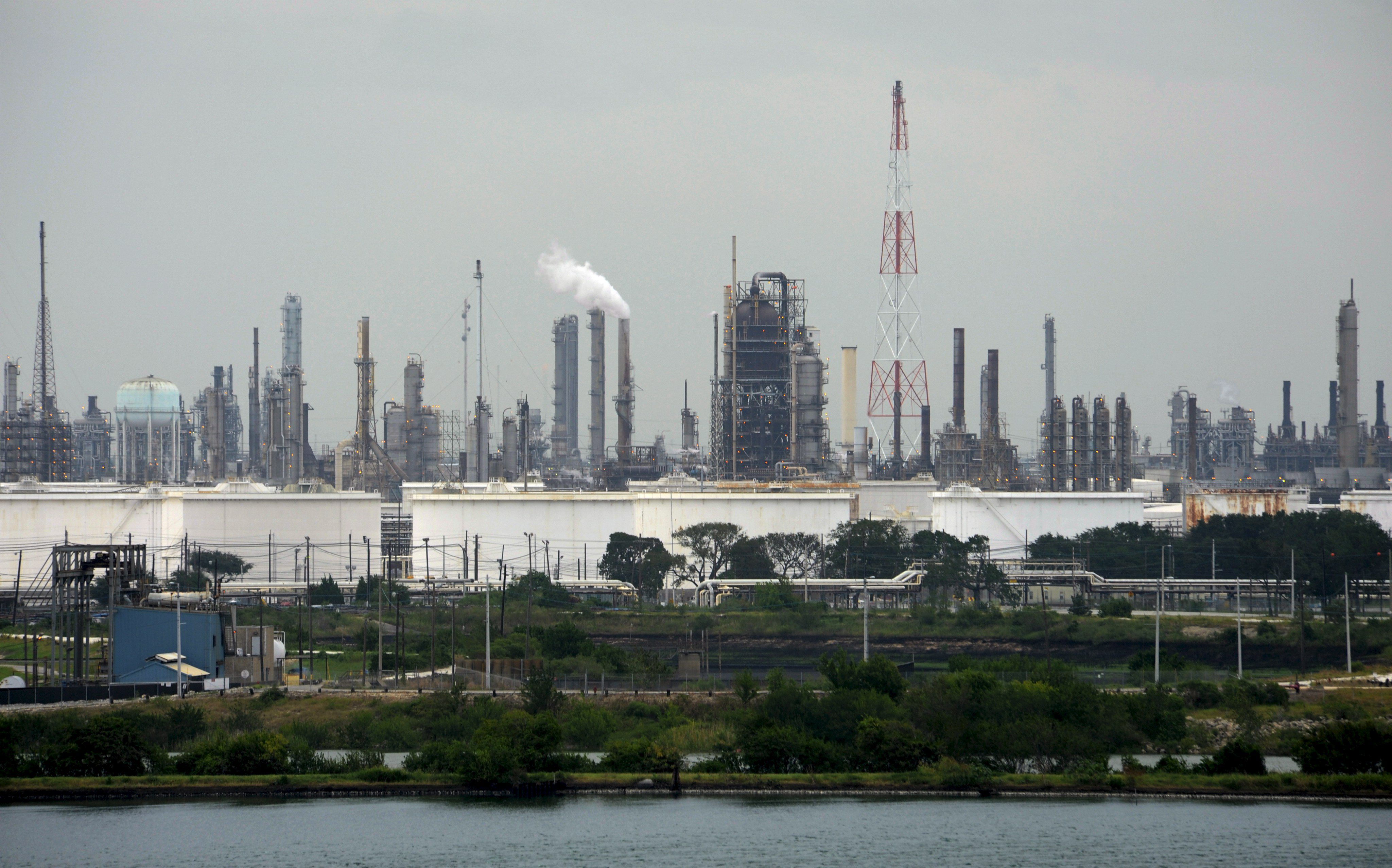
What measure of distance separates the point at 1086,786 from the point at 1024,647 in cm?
2147

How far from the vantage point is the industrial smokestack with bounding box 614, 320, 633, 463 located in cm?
8675

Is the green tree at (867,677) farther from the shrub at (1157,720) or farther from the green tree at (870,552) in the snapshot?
the green tree at (870,552)

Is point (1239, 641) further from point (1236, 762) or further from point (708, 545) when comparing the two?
point (708, 545)

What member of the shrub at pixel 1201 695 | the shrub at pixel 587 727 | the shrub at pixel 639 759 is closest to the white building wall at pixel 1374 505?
the shrub at pixel 1201 695

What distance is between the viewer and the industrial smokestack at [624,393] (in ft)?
285

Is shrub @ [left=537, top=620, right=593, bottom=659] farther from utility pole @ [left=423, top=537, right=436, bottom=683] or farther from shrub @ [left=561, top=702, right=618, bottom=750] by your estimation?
shrub @ [left=561, top=702, right=618, bottom=750]

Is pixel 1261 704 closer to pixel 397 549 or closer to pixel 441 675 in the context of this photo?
pixel 441 675

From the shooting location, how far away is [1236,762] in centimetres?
3069

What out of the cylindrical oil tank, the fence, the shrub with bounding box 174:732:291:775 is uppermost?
the cylindrical oil tank

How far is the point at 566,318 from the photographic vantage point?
406 ft

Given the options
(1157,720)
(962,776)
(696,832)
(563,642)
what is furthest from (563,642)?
(1157,720)

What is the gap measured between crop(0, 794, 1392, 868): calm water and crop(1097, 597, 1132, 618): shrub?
2664 cm

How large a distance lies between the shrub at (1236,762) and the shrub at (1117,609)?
2476 centimetres

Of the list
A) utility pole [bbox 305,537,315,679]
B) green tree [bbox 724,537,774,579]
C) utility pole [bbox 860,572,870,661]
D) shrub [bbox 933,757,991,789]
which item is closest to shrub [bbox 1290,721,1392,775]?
shrub [bbox 933,757,991,789]
